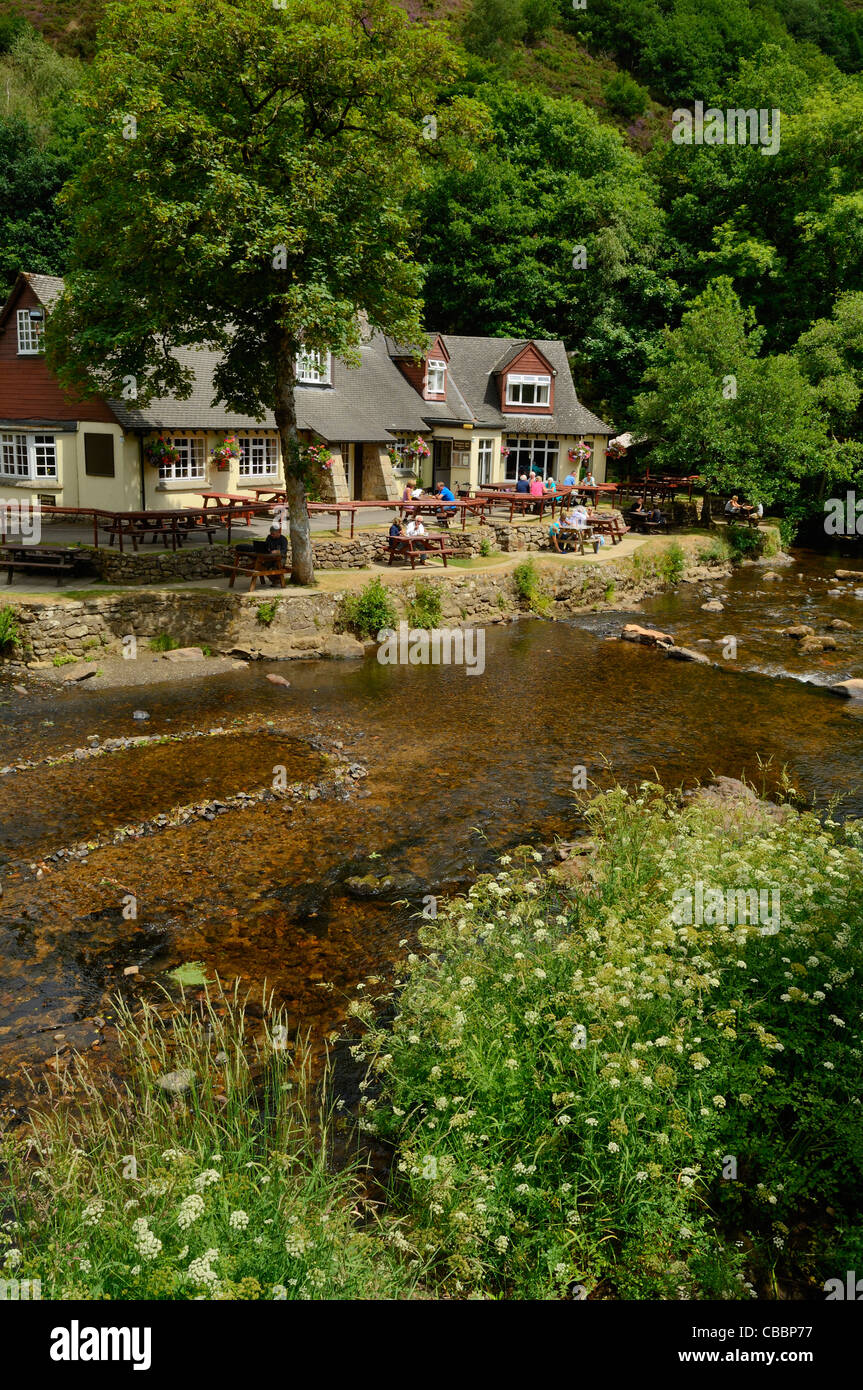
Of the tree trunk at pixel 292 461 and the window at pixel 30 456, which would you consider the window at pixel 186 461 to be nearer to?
the window at pixel 30 456

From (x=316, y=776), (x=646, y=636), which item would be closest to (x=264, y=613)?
(x=316, y=776)

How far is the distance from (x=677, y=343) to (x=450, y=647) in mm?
23294

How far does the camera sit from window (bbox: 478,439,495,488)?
41.7 m

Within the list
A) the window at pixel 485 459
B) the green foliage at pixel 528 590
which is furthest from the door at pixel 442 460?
the green foliage at pixel 528 590

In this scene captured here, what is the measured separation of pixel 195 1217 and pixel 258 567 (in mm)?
20730

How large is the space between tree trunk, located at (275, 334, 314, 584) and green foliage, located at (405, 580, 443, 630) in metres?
2.82

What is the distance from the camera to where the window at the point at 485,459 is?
41.7m

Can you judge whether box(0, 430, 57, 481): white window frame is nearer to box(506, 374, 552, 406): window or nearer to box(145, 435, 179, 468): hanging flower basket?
box(145, 435, 179, 468): hanging flower basket

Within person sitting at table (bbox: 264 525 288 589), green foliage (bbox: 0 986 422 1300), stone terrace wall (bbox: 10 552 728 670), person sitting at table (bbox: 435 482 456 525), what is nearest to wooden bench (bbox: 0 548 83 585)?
stone terrace wall (bbox: 10 552 728 670)

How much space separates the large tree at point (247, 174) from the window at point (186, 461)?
7.53 m

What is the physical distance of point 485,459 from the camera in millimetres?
42094

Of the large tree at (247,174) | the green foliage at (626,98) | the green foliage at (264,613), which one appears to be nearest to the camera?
the large tree at (247,174)

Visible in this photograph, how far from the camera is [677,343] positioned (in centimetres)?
3978

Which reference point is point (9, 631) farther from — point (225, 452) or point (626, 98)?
point (626, 98)
